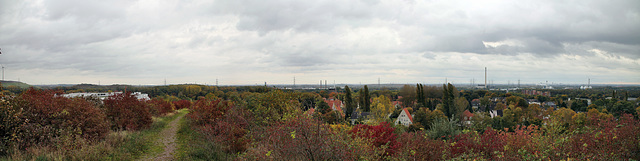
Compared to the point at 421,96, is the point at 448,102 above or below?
below

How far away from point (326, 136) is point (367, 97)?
1647 inches

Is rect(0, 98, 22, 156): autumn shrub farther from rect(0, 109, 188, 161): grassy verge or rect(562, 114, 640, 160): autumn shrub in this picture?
rect(562, 114, 640, 160): autumn shrub

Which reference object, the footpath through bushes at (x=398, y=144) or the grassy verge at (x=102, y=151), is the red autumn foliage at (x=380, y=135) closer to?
the footpath through bushes at (x=398, y=144)

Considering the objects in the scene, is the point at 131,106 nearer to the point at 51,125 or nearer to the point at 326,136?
the point at 51,125

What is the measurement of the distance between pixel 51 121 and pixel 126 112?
5.42m

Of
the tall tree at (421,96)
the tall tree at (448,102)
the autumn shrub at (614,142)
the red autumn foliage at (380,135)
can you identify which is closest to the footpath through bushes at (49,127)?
the red autumn foliage at (380,135)

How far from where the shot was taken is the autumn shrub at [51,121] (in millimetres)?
7477

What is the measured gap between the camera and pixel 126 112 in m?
13.4

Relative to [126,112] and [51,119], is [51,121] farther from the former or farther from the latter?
[126,112]

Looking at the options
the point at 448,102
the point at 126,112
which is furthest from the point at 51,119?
the point at 448,102

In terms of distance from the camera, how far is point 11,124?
24.2 ft

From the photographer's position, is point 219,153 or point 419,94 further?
point 419,94

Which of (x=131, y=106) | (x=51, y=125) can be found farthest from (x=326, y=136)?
(x=131, y=106)

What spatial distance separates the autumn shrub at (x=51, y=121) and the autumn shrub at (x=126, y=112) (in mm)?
3751
